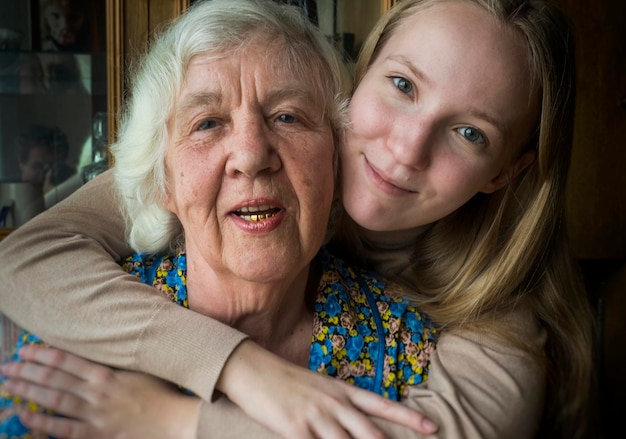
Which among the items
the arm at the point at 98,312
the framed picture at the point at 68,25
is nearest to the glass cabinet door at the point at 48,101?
the framed picture at the point at 68,25

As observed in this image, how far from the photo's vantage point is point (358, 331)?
1.30 meters

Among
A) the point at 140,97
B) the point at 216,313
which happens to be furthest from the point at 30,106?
the point at 216,313

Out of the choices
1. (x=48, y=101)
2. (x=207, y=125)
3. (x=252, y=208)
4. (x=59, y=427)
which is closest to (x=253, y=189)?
(x=252, y=208)

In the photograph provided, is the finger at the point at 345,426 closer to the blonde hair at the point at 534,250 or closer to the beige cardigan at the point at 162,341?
the beige cardigan at the point at 162,341

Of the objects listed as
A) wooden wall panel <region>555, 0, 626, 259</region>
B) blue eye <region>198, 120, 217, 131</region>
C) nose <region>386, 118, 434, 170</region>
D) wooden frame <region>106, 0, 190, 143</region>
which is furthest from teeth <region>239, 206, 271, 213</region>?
wooden wall panel <region>555, 0, 626, 259</region>

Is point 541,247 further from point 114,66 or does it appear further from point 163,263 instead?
point 114,66

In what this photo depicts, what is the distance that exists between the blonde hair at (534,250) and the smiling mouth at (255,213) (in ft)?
1.32

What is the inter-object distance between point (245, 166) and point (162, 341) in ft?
1.06

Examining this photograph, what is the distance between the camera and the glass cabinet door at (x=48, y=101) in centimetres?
200

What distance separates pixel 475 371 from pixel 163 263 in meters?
0.65

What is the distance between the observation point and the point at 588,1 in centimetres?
234

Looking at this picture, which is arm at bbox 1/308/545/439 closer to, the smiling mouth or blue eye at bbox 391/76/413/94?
the smiling mouth

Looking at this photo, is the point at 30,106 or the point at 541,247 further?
the point at 30,106

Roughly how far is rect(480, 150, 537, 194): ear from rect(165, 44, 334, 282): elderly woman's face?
0.46m
